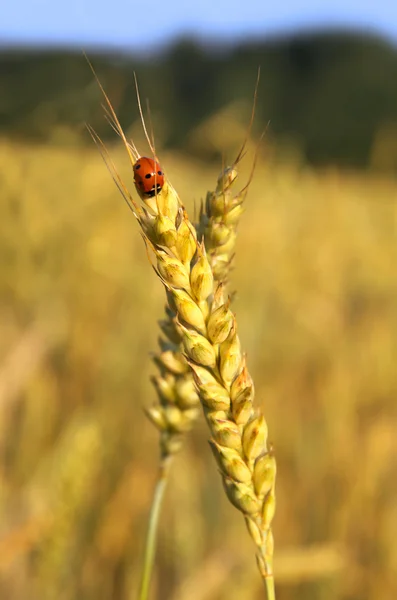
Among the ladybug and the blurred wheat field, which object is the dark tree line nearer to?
the blurred wheat field

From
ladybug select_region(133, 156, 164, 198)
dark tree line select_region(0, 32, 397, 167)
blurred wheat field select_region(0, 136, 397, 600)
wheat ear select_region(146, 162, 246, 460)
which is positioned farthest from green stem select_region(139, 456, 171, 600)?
dark tree line select_region(0, 32, 397, 167)

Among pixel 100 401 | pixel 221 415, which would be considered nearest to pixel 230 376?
pixel 221 415

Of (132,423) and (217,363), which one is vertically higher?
(132,423)

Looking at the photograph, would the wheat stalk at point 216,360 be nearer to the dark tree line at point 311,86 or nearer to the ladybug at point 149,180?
the ladybug at point 149,180

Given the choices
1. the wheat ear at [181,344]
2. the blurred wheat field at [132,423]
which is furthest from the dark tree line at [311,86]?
the wheat ear at [181,344]

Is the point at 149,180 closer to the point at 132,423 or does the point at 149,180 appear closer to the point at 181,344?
the point at 181,344

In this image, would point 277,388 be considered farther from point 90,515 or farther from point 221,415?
point 221,415

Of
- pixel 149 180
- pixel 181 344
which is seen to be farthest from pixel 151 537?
pixel 149 180

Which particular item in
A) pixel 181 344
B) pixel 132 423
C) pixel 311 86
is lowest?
pixel 181 344
